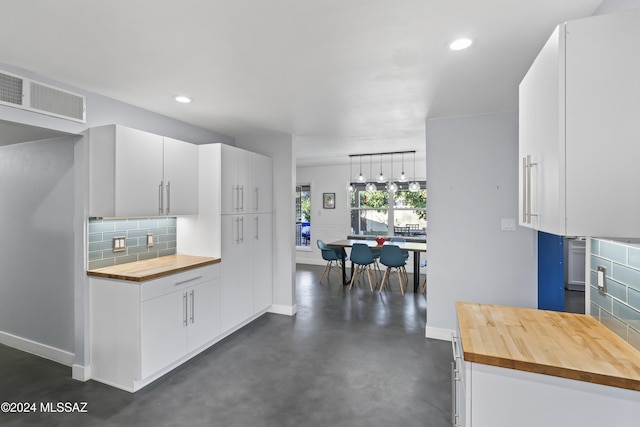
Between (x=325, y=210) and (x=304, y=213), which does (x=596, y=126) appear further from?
(x=304, y=213)

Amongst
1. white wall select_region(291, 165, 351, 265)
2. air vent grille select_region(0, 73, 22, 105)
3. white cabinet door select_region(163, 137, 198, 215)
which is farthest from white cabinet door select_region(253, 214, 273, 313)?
white wall select_region(291, 165, 351, 265)

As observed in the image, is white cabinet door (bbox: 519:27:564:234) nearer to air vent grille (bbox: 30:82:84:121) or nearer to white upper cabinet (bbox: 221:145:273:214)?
white upper cabinet (bbox: 221:145:273:214)

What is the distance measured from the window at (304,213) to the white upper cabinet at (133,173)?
5.00 metres

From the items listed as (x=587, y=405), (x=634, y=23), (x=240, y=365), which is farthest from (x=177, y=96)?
(x=587, y=405)

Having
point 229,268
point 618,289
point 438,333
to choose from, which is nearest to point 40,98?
point 229,268

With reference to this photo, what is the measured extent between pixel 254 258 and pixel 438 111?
271 cm

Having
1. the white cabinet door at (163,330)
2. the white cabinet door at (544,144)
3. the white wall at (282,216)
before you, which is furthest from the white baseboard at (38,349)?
the white cabinet door at (544,144)

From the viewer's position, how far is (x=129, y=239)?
309 centimetres

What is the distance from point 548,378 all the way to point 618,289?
641 millimetres

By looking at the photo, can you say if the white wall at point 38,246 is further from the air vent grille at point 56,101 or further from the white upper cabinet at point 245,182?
the white upper cabinet at point 245,182

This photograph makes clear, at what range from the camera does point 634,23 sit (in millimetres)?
1078

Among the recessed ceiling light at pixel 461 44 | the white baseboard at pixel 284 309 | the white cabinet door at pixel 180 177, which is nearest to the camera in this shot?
the recessed ceiling light at pixel 461 44

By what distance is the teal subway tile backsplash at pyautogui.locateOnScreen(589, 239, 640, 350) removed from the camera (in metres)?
1.40

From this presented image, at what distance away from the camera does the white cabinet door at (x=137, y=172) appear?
8.43 ft
